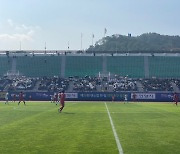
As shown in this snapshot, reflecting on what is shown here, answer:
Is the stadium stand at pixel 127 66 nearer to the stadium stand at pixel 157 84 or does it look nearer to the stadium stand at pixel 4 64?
the stadium stand at pixel 157 84

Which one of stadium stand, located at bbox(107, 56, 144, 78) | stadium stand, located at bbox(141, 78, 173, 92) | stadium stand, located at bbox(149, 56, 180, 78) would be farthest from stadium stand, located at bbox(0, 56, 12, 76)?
stadium stand, located at bbox(149, 56, 180, 78)

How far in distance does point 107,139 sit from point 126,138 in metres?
0.82

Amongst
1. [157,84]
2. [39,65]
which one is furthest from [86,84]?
[39,65]

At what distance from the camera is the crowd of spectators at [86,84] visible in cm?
8494

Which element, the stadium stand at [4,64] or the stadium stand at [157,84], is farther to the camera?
the stadium stand at [4,64]

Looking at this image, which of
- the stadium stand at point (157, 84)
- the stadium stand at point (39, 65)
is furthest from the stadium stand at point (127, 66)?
the stadium stand at point (39, 65)

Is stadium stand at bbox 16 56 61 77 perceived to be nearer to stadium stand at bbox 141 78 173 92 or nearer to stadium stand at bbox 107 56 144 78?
stadium stand at bbox 107 56 144 78

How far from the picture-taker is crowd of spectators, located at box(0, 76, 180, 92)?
84938 mm

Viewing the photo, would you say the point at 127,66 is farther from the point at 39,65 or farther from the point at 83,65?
the point at 39,65

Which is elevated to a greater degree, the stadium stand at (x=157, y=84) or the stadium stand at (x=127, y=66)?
the stadium stand at (x=127, y=66)

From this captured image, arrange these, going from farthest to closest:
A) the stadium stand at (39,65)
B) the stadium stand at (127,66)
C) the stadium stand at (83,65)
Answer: the stadium stand at (83,65) < the stadium stand at (39,65) < the stadium stand at (127,66)

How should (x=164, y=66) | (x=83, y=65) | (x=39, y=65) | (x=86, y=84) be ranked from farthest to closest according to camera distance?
(x=83, y=65), (x=39, y=65), (x=164, y=66), (x=86, y=84)

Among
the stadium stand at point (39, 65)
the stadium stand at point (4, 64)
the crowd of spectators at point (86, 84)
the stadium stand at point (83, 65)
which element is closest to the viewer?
the crowd of spectators at point (86, 84)

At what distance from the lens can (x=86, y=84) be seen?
8981cm
